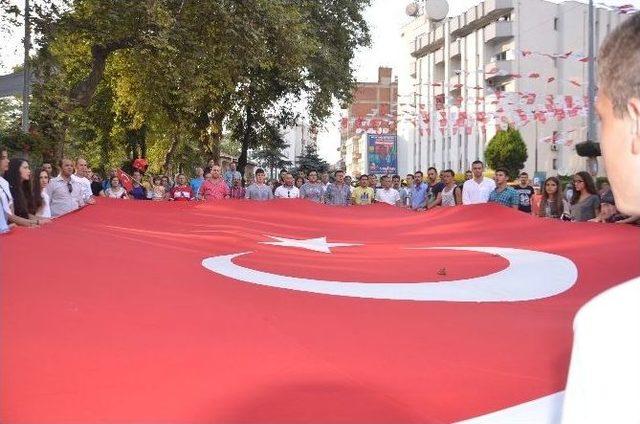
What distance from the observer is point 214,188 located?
15242mm

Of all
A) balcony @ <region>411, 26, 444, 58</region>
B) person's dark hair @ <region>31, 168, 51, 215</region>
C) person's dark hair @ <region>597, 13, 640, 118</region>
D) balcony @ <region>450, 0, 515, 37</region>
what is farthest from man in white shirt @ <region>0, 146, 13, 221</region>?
balcony @ <region>411, 26, 444, 58</region>

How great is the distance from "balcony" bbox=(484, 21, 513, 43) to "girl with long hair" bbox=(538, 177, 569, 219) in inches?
1905

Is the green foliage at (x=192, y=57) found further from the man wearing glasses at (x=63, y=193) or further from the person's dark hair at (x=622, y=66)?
the person's dark hair at (x=622, y=66)

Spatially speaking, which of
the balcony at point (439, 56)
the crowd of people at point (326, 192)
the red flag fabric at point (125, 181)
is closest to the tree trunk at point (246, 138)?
the crowd of people at point (326, 192)

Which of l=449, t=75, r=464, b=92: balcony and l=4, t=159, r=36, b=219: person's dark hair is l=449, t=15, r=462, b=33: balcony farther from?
l=4, t=159, r=36, b=219: person's dark hair

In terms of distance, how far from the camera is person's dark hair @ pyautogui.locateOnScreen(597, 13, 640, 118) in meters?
1.06

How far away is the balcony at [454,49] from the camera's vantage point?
65.2 m

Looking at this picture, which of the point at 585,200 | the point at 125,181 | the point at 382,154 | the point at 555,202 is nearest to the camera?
the point at 585,200

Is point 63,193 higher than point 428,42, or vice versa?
point 428,42

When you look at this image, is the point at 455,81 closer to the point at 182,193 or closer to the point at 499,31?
the point at 499,31

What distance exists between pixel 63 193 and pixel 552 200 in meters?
8.60

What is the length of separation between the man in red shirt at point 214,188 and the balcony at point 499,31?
154 ft

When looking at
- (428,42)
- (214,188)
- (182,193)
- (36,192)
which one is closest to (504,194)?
Answer: (214,188)

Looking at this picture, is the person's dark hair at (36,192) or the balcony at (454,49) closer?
the person's dark hair at (36,192)
